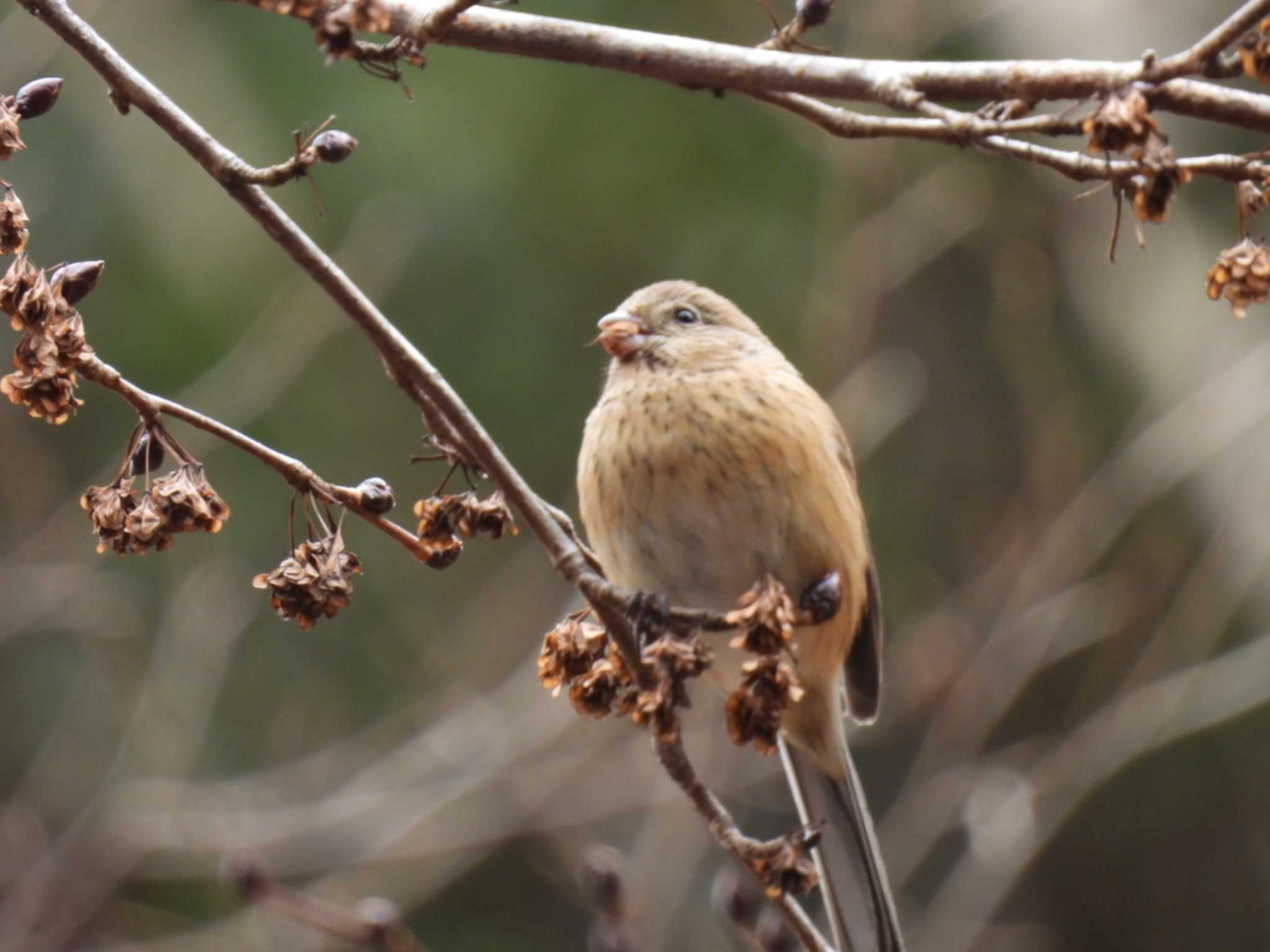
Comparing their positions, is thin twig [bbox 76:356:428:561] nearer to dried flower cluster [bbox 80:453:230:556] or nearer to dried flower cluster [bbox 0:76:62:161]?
dried flower cluster [bbox 80:453:230:556]

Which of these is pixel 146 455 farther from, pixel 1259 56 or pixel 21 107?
pixel 1259 56

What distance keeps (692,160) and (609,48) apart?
614cm

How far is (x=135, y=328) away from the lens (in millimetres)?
7234

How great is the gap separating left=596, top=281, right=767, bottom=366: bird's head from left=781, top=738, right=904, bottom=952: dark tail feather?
1106 mm

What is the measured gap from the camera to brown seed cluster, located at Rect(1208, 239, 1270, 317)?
2191mm

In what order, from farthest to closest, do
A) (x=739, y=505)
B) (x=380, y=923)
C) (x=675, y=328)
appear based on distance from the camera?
(x=675, y=328) < (x=739, y=505) < (x=380, y=923)

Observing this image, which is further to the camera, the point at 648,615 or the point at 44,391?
the point at 648,615

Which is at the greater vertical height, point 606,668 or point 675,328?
point 675,328

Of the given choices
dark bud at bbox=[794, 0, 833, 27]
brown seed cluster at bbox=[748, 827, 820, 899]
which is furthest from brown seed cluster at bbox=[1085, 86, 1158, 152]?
brown seed cluster at bbox=[748, 827, 820, 899]

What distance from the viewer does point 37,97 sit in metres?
2.35

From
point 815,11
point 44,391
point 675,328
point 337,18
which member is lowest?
point 44,391

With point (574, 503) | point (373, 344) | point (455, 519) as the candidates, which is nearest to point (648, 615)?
point (455, 519)

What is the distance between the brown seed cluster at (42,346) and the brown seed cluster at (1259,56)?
1543 mm

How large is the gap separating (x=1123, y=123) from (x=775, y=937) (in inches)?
81.9
